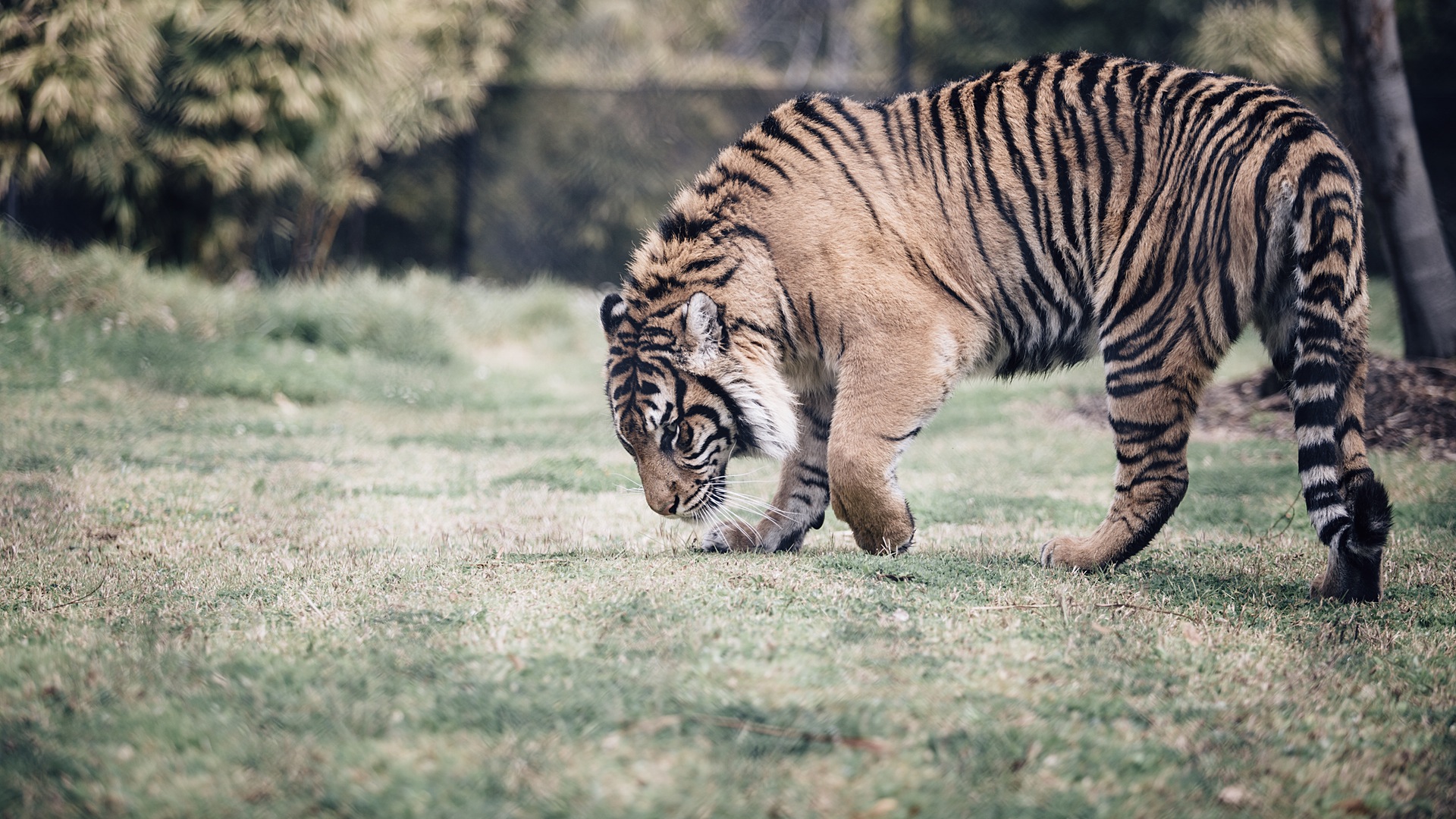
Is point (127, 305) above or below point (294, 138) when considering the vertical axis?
below

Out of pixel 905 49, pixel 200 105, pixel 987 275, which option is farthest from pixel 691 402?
pixel 905 49

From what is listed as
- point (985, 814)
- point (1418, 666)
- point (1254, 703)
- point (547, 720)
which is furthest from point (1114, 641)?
point (547, 720)

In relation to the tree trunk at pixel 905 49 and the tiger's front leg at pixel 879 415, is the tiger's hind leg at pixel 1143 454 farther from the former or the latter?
the tree trunk at pixel 905 49

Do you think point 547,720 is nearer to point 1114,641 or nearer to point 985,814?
point 985,814

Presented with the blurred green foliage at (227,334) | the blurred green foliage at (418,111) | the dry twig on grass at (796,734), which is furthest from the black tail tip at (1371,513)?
the blurred green foliage at (418,111)

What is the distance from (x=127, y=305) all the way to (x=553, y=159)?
6484 mm

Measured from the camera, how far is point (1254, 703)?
2479 millimetres

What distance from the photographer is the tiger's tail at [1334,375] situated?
3.04 meters

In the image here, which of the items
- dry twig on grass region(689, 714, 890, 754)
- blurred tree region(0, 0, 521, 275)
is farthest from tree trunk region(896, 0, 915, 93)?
dry twig on grass region(689, 714, 890, 754)

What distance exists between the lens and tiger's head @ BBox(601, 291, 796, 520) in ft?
11.8

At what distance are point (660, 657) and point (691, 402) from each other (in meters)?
1.28

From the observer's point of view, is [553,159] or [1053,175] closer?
[1053,175]

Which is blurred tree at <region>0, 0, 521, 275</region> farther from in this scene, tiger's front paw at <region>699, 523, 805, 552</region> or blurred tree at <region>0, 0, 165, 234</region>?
tiger's front paw at <region>699, 523, 805, 552</region>

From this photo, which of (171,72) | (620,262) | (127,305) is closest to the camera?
(127,305)
